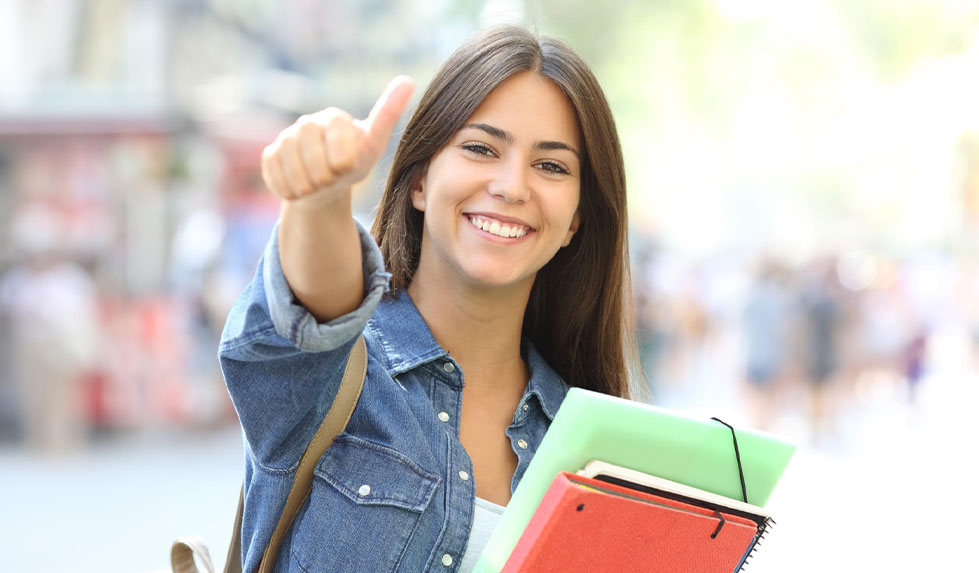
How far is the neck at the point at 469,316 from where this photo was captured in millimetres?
1938

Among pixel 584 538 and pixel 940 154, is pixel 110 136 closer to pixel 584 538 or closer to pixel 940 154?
pixel 584 538

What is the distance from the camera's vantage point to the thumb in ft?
4.18

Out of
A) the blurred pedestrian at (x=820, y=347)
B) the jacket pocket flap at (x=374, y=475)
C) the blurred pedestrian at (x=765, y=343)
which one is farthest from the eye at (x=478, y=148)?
the blurred pedestrian at (x=820, y=347)

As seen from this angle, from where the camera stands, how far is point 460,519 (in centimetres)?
171

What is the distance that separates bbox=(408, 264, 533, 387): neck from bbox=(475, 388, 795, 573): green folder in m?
0.49

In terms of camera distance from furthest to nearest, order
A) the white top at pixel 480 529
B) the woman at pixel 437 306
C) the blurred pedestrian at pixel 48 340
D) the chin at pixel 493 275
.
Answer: the blurred pedestrian at pixel 48 340
the chin at pixel 493 275
the white top at pixel 480 529
the woman at pixel 437 306

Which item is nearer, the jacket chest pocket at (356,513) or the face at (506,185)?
the jacket chest pocket at (356,513)

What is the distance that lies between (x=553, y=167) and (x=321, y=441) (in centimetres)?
62

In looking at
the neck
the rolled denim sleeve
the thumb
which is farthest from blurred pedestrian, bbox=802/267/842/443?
the thumb

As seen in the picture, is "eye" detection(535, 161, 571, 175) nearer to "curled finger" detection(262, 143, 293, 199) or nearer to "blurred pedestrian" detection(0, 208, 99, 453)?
"curled finger" detection(262, 143, 293, 199)

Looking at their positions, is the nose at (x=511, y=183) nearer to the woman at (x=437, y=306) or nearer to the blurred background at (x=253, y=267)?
the woman at (x=437, y=306)

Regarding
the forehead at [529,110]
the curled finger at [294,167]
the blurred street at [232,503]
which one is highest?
the forehead at [529,110]

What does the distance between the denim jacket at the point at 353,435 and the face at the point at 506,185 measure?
0.59 feet

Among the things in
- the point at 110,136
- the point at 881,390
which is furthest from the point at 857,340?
the point at 110,136
